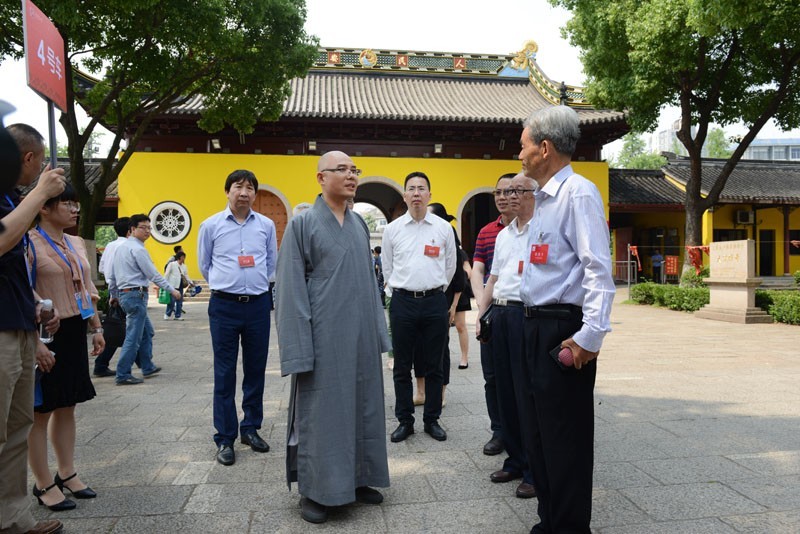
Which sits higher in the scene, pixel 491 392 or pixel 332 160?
pixel 332 160

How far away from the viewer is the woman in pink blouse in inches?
111

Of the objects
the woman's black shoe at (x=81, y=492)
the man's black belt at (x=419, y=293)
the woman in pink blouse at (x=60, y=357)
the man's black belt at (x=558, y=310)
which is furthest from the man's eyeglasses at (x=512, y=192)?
the woman's black shoe at (x=81, y=492)

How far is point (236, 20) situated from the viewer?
992 cm

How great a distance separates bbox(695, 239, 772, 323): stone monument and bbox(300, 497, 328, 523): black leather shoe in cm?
1051

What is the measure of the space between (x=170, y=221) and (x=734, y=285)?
48.3 ft

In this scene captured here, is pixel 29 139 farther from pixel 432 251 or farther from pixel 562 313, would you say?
pixel 432 251

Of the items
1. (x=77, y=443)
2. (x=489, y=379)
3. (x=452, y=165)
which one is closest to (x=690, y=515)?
(x=489, y=379)

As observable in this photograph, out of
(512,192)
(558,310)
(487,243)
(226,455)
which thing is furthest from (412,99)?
(558,310)

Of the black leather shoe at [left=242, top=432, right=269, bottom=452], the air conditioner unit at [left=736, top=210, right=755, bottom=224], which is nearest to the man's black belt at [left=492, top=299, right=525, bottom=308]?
the black leather shoe at [left=242, top=432, right=269, bottom=452]

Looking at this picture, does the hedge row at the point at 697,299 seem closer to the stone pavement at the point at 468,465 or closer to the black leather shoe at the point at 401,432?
the stone pavement at the point at 468,465

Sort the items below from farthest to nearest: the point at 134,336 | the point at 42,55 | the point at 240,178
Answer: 1. the point at 134,336
2. the point at 240,178
3. the point at 42,55

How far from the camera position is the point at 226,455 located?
137 inches

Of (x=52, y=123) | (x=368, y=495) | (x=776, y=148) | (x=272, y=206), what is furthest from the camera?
(x=776, y=148)

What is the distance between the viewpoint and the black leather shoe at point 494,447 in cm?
357
